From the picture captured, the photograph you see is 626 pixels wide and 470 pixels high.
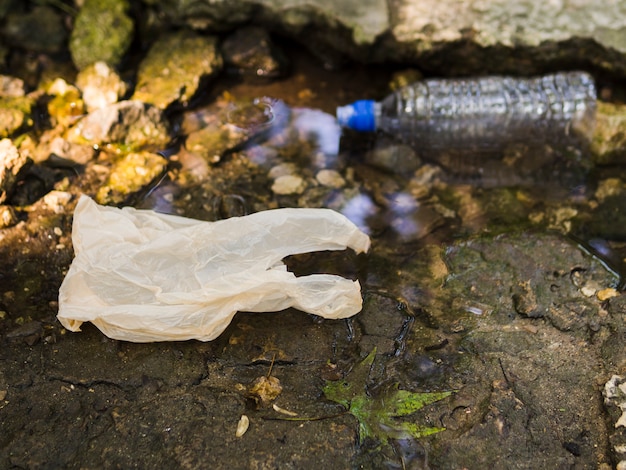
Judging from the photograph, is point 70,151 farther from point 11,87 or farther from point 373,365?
point 373,365

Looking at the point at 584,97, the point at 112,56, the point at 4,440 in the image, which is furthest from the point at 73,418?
the point at 584,97

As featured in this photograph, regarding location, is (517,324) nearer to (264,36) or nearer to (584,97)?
(584,97)

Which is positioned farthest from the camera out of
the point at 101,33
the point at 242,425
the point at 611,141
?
the point at 101,33

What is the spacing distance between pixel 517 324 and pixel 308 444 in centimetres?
96

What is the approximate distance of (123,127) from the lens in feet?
9.80

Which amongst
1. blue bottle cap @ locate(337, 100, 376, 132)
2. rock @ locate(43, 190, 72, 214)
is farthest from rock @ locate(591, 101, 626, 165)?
rock @ locate(43, 190, 72, 214)

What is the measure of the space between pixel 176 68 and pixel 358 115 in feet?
3.62

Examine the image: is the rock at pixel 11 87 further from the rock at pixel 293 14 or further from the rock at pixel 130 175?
the rock at pixel 293 14

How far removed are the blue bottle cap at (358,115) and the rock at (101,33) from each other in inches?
54.8

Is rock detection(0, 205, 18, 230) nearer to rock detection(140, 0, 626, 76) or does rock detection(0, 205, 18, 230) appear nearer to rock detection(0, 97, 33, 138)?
rock detection(0, 97, 33, 138)

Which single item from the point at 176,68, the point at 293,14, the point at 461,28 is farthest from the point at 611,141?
the point at 176,68

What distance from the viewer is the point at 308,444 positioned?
1885 mm

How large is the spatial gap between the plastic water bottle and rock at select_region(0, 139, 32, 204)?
183 cm

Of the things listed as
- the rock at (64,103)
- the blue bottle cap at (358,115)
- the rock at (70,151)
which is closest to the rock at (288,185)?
the blue bottle cap at (358,115)
